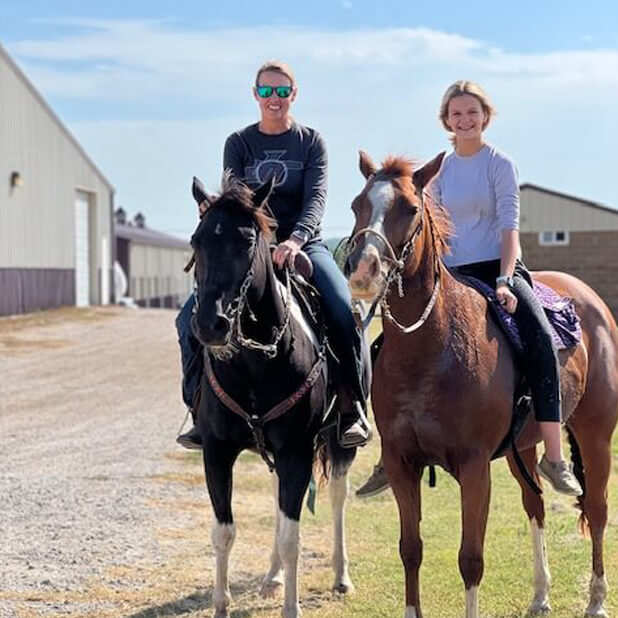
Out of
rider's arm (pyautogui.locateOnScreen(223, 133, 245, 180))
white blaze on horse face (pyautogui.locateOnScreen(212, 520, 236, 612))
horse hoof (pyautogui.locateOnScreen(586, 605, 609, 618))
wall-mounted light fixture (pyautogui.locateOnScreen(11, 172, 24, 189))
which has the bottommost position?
horse hoof (pyautogui.locateOnScreen(586, 605, 609, 618))

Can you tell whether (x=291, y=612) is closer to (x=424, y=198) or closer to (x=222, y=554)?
(x=222, y=554)

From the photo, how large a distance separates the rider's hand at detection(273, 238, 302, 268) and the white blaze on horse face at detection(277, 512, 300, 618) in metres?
1.36

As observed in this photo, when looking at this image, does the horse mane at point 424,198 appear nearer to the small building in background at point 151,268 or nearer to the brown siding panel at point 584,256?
the brown siding panel at point 584,256

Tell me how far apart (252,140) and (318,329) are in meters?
1.20

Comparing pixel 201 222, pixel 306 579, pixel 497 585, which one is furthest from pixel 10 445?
pixel 201 222

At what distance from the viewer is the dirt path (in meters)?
6.51

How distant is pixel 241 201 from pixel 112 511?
4811 mm

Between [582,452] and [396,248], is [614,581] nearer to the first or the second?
[582,452]

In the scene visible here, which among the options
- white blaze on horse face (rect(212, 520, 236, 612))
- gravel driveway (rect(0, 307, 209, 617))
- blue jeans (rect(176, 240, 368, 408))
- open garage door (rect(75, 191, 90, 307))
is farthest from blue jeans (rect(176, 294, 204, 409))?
open garage door (rect(75, 191, 90, 307))

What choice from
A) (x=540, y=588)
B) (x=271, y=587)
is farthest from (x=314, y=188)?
(x=540, y=588)

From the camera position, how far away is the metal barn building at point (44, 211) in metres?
32.9

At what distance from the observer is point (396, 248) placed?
15.1 ft

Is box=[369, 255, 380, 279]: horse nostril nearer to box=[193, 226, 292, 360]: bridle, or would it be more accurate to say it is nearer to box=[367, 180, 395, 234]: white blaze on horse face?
box=[367, 180, 395, 234]: white blaze on horse face

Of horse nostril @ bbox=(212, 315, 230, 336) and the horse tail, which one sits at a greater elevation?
horse nostril @ bbox=(212, 315, 230, 336)
